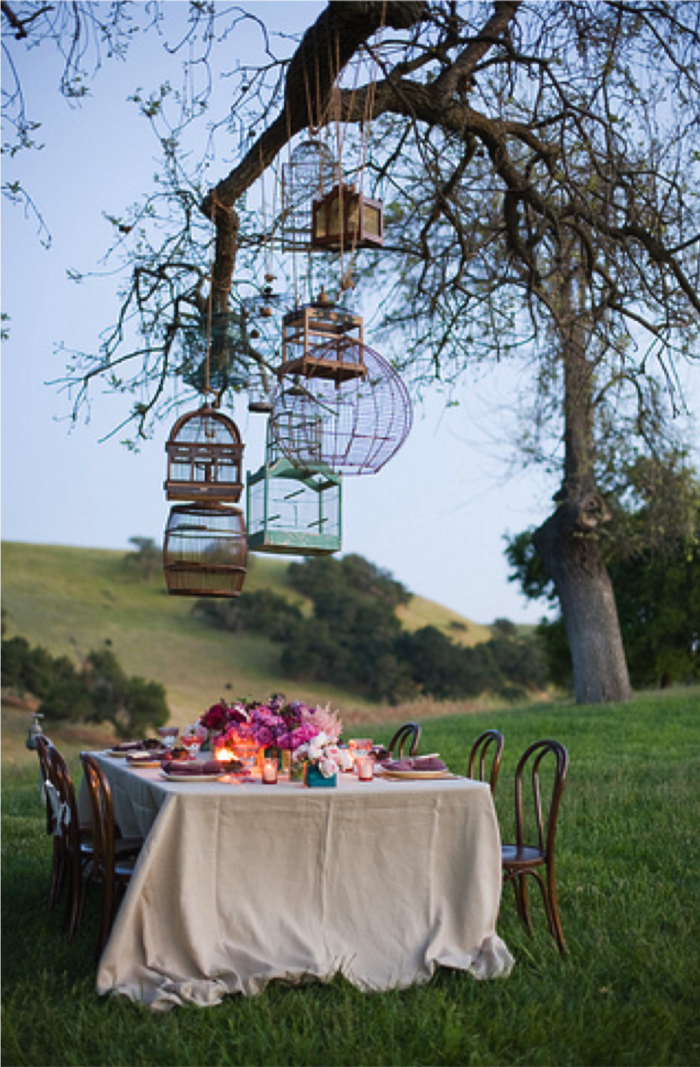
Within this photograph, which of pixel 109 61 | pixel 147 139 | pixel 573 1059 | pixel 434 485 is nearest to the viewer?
pixel 573 1059

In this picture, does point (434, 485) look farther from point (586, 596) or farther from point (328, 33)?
point (328, 33)

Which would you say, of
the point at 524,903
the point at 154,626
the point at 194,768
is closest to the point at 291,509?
the point at 194,768

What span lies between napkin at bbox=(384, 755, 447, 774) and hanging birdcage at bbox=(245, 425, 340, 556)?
147 cm

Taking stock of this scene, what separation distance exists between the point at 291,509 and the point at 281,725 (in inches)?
65.4

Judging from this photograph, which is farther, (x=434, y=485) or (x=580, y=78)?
(x=434, y=485)

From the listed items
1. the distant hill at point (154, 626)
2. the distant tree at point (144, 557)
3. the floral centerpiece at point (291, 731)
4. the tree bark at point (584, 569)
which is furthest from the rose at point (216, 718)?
the distant tree at point (144, 557)

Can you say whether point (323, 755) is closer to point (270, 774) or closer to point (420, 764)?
point (270, 774)

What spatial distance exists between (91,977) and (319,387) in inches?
118

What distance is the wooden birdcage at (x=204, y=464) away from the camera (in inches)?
281

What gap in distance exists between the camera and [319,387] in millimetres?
6492

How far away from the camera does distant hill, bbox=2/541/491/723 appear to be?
116 feet

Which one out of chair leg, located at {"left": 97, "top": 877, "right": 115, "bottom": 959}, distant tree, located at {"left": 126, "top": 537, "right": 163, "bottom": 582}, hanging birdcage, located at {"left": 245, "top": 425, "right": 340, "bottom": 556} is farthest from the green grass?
distant tree, located at {"left": 126, "top": 537, "right": 163, "bottom": 582}

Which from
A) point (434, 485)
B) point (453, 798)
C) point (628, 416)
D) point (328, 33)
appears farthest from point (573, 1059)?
point (628, 416)

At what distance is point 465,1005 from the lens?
4879 mm
